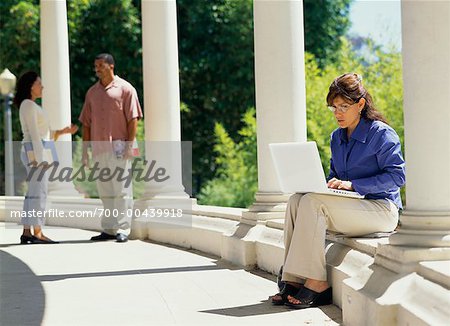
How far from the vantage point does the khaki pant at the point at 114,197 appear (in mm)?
35938

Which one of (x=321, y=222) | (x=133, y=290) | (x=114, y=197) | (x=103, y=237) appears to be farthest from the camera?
(x=103, y=237)

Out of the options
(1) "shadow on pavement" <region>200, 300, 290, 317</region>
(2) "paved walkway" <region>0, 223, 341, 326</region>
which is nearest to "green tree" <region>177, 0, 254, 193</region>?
(2) "paved walkway" <region>0, 223, 341, 326</region>

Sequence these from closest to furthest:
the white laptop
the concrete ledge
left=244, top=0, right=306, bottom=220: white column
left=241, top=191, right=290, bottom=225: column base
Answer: the concrete ledge < the white laptop < left=244, top=0, right=306, bottom=220: white column < left=241, top=191, right=290, bottom=225: column base

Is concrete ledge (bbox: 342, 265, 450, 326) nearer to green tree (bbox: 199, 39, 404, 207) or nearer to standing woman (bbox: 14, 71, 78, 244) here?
standing woman (bbox: 14, 71, 78, 244)

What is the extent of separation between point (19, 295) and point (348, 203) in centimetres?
929

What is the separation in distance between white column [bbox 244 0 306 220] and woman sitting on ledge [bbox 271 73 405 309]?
20.7 feet

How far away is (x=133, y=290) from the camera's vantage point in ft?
80.5

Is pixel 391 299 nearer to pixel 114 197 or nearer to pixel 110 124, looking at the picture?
pixel 110 124

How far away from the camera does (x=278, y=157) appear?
21.2 m

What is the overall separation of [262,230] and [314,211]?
725 centimetres

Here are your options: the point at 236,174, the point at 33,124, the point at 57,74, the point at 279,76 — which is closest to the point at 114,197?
the point at 33,124

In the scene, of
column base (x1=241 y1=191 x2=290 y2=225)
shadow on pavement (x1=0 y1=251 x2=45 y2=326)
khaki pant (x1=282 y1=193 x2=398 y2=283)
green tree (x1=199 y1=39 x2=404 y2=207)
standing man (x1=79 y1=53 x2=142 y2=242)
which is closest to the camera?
khaki pant (x1=282 y1=193 x2=398 y2=283)

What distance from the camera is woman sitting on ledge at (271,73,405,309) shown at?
20.7 meters

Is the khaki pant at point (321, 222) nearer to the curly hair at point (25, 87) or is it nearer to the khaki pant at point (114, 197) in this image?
the khaki pant at point (114, 197)
